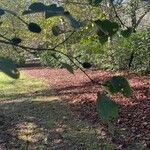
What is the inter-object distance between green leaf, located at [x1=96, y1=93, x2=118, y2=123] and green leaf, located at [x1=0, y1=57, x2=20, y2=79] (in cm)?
16

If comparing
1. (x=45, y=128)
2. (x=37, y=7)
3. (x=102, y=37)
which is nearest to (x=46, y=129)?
(x=45, y=128)

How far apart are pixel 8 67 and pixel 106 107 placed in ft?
0.67

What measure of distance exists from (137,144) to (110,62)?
13842 mm

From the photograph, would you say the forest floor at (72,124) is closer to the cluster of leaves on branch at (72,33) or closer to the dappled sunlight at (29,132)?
the dappled sunlight at (29,132)

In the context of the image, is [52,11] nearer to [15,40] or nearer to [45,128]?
[15,40]

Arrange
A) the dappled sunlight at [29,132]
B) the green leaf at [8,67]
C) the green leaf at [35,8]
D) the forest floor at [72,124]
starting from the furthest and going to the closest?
the dappled sunlight at [29,132] → the forest floor at [72,124] → the green leaf at [35,8] → the green leaf at [8,67]

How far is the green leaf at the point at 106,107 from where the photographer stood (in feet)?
2.41

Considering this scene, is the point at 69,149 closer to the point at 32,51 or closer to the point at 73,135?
the point at 73,135

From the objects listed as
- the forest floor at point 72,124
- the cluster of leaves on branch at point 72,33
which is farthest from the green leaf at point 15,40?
the forest floor at point 72,124

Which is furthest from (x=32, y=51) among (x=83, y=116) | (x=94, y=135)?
(x=83, y=116)

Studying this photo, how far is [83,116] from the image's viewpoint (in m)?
9.37

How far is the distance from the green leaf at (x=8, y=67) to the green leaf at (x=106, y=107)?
16 centimetres

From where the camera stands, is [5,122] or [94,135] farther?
[5,122]

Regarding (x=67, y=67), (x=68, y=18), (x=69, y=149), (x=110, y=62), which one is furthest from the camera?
(x=110, y=62)
